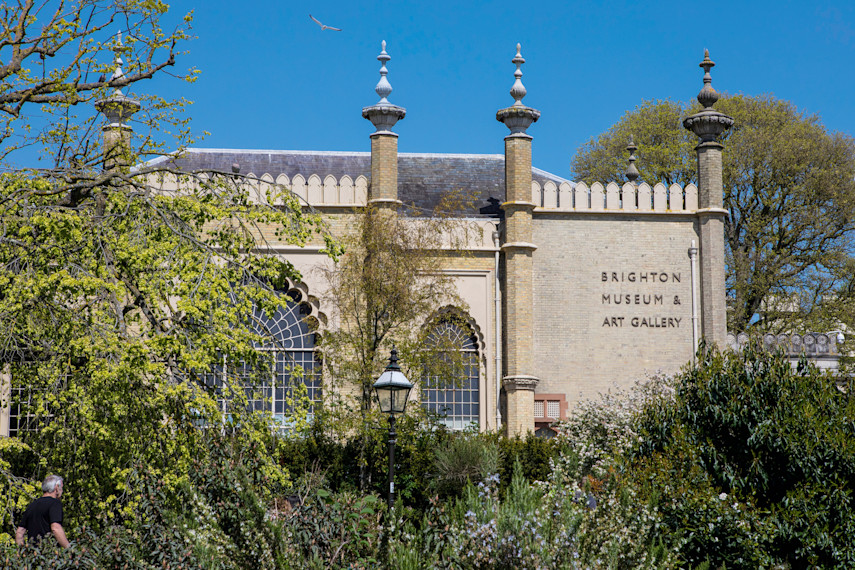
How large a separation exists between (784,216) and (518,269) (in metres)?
13.1

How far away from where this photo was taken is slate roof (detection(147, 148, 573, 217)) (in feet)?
94.0

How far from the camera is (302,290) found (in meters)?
25.8

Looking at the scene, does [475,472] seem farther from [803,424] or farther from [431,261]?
[803,424]

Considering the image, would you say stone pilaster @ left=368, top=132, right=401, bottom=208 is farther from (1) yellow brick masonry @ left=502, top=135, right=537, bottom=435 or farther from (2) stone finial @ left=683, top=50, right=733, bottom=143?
(2) stone finial @ left=683, top=50, right=733, bottom=143

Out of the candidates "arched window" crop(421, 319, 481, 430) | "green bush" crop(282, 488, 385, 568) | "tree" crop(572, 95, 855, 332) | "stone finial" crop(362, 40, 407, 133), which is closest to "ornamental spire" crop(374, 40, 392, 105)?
"stone finial" crop(362, 40, 407, 133)

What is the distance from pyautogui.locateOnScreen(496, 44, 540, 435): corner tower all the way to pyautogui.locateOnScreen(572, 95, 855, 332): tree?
10345 millimetres

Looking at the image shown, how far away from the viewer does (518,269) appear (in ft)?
84.2

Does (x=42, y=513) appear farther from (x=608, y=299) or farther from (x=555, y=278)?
(x=608, y=299)

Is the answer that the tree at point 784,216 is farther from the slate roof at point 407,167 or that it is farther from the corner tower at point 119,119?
Result: the corner tower at point 119,119

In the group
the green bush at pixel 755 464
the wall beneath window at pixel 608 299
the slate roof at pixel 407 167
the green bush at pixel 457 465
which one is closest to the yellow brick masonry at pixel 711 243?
the wall beneath window at pixel 608 299

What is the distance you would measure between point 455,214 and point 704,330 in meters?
6.81

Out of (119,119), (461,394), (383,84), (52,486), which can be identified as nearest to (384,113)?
(383,84)

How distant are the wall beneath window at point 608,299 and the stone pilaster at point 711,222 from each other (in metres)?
0.37

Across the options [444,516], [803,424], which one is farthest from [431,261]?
[444,516]
